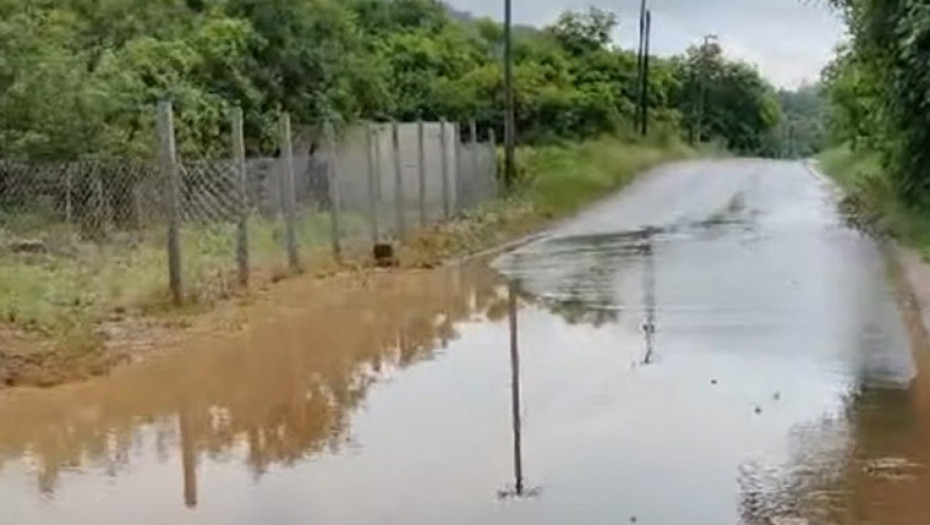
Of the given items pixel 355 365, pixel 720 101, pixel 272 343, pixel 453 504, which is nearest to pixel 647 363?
pixel 355 365

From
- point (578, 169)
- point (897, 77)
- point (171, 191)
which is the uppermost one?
point (897, 77)

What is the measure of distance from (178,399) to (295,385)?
3.19 ft

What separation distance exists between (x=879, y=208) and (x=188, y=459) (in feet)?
68.3

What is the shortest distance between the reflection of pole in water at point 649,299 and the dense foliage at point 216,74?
7868 millimetres

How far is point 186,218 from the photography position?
50.9ft

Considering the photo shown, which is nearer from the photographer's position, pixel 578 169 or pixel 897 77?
pixel 897 77

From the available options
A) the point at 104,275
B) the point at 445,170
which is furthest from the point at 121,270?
the point at 445,170

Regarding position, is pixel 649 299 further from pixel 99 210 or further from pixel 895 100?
pixel 895 100

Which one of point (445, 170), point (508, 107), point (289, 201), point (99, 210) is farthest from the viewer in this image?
point (508, 107)

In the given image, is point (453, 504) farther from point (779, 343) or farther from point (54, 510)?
point (779, 343)

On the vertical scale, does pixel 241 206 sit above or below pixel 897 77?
below

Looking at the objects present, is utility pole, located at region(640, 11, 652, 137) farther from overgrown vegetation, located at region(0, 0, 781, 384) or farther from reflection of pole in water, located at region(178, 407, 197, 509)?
reflection of pole in water, located at region(178, 407, 197, 509)

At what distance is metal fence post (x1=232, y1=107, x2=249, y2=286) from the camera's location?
1548 centimetres

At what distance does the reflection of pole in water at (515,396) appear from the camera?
26.1 ft
